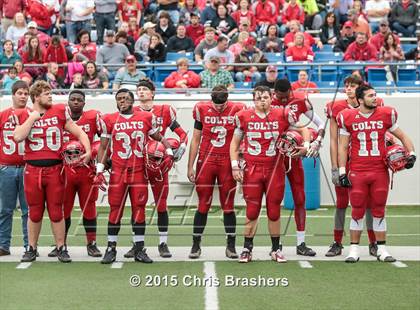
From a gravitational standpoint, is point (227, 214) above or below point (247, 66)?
below

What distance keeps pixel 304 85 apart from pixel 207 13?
3839 mm

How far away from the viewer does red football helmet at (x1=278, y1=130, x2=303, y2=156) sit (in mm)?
11086

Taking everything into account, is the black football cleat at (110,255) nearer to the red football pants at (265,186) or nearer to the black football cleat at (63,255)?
the black football cleat at (63,255)

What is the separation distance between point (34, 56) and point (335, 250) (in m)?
7.53

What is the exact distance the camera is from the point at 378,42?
731 inches

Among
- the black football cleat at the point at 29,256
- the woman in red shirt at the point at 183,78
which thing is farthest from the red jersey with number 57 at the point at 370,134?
the woman in red shirt at the point at 183,78

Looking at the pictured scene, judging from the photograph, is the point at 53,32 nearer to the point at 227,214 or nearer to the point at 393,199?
the point at 393,199

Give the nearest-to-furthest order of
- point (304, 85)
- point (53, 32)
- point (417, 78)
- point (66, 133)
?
point (66, 133)
point (304, 85)
point (417, 78)
point (53, 32)

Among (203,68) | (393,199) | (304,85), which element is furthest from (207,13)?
(393,199)

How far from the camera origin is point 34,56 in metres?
17.3

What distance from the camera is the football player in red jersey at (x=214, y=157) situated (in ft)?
37.8

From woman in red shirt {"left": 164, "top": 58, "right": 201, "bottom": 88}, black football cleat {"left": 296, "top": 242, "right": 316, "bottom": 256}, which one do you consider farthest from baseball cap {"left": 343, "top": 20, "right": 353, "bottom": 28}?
black football cleat {"left": 296, "top": 242, "right": 316, "bottom": 256}

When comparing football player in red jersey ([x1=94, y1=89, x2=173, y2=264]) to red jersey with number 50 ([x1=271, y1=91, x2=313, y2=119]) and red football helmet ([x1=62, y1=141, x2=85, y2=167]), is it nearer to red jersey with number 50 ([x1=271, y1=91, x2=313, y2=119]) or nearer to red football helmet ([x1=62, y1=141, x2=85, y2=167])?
red football helmet ([x1=62, y1=141, x2=85, y2=167])

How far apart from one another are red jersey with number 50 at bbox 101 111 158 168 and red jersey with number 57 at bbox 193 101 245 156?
2.41ft
